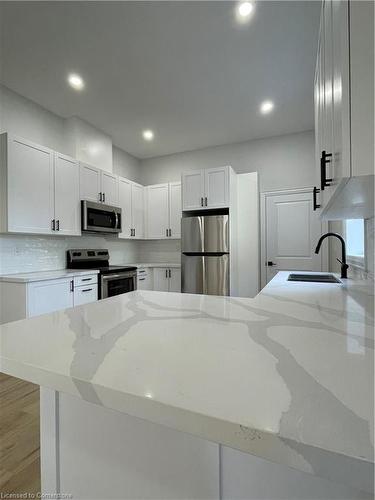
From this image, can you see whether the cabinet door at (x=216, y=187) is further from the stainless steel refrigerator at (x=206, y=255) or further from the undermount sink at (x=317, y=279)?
the undermount sink at (x=317, y=279)

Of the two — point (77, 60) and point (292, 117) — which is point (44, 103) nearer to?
point (77, 60)

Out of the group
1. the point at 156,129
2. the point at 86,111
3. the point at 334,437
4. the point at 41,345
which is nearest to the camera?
the point at 334,437

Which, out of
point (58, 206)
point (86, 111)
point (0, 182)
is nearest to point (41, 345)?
point (0, 182)

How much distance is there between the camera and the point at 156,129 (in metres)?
3.98

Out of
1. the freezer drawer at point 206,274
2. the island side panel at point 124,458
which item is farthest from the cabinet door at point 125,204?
the island side panel at point 124,458

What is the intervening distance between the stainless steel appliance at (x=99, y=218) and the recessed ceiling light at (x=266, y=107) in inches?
97.6

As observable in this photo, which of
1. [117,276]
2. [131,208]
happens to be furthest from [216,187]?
[117,276]

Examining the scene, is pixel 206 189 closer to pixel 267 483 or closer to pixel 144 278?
pixel 144 278

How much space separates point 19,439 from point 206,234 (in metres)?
2.88

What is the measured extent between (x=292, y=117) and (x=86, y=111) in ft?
9.28

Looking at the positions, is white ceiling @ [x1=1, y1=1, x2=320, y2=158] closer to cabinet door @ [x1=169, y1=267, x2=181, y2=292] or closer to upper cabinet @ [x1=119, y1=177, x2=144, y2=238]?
upper cabinet @ [x1=119, y1=177, x2=144, y2=238]

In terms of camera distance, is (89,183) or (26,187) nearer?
(26,187)

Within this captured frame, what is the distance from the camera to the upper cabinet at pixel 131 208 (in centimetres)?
422

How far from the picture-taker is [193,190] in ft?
13.1
